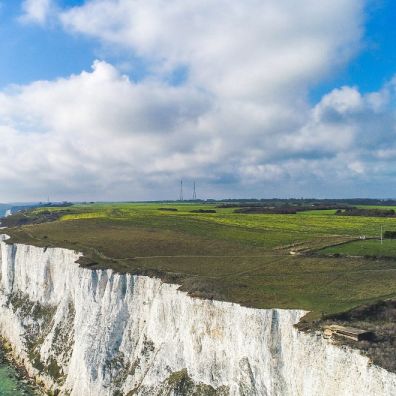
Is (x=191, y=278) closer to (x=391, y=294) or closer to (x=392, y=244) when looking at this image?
(x=391, y=294)

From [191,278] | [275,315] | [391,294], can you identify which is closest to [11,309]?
[191,278]

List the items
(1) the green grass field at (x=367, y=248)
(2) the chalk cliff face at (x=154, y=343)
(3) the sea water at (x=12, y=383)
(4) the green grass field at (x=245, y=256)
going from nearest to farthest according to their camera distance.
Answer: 1. (2) the chalk cliff face at (x=154, y=343)
2. (4) the green grass field at (x=245, y=256)
3. (3) the sea water at (x=12, y=383)
4. (1) the green grass field at (x=367, y=248)

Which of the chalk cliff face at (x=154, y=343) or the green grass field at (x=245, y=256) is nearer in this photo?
the chalk cliff face at (x=154, y=343)

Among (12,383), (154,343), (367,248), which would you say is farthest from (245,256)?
(12,383)

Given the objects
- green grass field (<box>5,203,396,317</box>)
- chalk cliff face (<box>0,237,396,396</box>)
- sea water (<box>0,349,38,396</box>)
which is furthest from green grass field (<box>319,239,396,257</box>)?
sea water (<box>0,349,38,396</box>)

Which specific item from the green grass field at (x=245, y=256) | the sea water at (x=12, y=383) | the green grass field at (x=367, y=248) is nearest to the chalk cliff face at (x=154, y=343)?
the sea water at (x=12, y=383)

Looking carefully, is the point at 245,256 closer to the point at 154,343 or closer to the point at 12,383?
the point at 154,343

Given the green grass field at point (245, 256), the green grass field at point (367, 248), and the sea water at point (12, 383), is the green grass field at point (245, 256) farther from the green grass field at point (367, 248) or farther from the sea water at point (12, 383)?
the sea water at point (12, 383)

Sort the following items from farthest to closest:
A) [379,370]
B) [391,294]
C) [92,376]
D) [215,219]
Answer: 1. [215,219]
2. [92,376]
3. [391,294]
4. [379,370]
